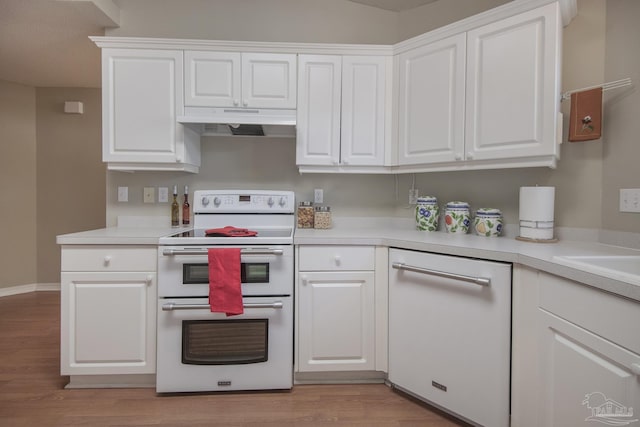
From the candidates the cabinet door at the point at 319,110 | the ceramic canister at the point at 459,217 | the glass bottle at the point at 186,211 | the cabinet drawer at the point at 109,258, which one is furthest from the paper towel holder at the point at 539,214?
the glass bottle at the point at 186,211

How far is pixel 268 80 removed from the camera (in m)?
2.23

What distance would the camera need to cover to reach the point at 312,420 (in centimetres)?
171

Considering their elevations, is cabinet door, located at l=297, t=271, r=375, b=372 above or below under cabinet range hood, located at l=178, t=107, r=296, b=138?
below

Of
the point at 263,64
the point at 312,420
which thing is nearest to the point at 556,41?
the point at 263,64

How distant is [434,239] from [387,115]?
3.00 feet

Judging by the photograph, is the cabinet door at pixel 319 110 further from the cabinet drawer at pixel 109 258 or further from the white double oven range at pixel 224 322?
the cabinet drawer at pixel 109 258

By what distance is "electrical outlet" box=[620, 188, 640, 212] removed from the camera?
1.60 meters

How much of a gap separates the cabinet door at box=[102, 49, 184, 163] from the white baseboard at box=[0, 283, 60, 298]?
2.95 m

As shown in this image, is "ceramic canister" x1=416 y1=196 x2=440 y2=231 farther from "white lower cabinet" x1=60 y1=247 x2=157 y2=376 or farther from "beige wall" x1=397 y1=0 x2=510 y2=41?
"white lower cabinet" x1=60 y1=247 x2=157 y2=376

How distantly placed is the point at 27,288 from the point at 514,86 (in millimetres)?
5295

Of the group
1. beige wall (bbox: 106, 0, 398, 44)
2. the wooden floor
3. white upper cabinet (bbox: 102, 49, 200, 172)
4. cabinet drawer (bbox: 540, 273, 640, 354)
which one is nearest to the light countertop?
cabinet drawer (bbox: 540, 273, 640, 354)

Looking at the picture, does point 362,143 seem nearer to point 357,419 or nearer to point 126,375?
point 357,419

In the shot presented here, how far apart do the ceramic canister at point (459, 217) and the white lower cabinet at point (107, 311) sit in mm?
1831

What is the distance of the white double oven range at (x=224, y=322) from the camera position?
1.87m
